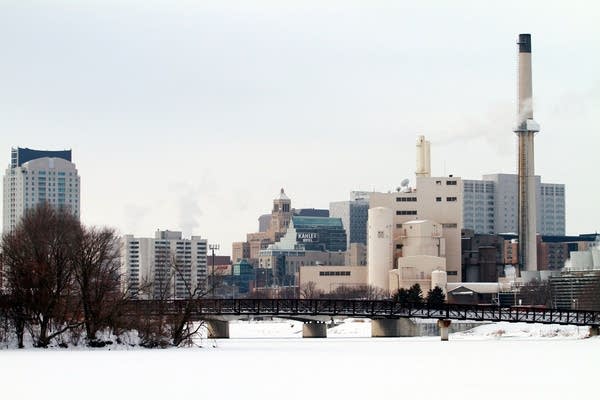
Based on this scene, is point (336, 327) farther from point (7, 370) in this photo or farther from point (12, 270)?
point (7, 370)

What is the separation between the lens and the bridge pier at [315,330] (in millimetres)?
151875

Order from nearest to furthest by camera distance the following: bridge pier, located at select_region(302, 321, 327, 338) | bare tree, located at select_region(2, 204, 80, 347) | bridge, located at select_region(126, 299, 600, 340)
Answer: bare tree, located at select_region(2, 204, 80, 347), bridge, located at select_region(126, 299, 600, 340), bridge pier, located at select_region(302, 321, 327, 338)

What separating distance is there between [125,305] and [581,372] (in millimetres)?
38829

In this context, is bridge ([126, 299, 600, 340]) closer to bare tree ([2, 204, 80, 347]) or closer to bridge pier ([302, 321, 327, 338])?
bridge pier ([302, 321, 327, 338])

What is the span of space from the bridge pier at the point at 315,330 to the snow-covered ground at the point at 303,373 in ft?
151

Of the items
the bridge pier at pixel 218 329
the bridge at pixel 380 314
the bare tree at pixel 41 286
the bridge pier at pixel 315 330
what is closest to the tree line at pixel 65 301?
the bare tree at pixel 41 286

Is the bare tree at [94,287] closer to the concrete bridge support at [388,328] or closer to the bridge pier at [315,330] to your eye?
the concrete bridge support at [388,328]

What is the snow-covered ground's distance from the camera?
60.6m

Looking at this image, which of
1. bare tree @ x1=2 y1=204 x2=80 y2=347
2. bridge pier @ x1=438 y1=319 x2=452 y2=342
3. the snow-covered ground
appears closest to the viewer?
the snow-covered ground

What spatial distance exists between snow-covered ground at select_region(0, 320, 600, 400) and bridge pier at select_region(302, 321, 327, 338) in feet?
151

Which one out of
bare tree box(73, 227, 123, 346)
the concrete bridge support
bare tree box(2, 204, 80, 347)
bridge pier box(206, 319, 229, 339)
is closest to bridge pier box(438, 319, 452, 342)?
the concrete bridge support

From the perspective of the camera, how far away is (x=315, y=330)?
152750 millimetres

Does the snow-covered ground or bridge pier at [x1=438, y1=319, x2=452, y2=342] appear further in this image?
bridge pier at [x1=438, y1=319, x2=452, y2=342]

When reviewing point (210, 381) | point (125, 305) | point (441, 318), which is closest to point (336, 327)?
point (441, 318)
